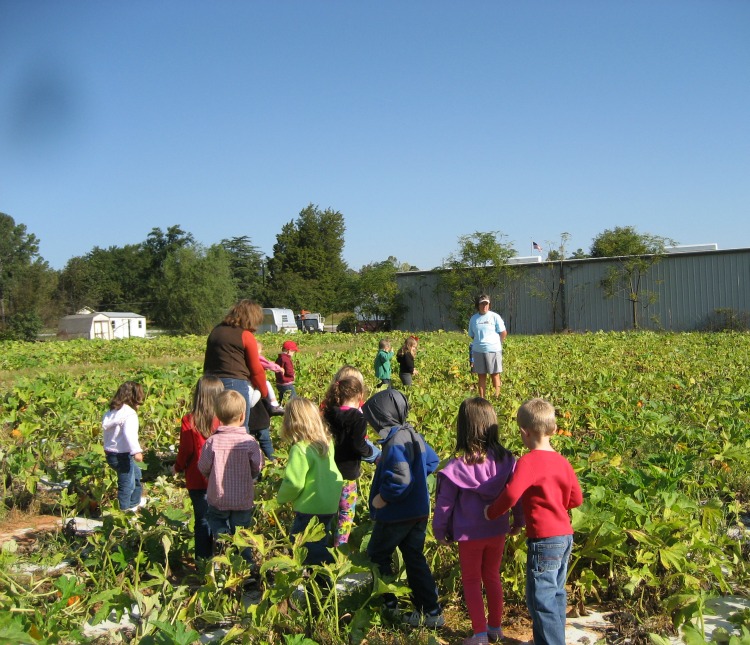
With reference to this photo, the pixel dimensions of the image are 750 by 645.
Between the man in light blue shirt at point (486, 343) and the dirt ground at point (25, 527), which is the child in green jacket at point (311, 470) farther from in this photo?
the man in light blue shirt at point (486, 343)

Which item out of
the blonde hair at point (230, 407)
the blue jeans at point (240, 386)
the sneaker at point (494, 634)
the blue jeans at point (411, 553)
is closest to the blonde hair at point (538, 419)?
the blue jeans at point (411, 553)

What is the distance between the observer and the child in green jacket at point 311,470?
12.0ft

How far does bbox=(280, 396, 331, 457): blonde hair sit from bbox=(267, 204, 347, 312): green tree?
56.1 m

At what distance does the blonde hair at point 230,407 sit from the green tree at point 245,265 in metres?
71.1

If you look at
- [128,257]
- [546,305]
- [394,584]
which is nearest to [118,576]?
[394,584]

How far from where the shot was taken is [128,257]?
300 feet

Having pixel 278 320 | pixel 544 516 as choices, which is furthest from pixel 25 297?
pixel 544 516

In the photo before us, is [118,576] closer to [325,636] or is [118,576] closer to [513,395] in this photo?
[325,636]

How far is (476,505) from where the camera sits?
316 cm

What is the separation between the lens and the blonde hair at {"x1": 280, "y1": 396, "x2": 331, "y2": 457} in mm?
3674

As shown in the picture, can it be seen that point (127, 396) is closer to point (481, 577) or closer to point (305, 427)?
point (305, 427)

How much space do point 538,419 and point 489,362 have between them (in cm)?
662

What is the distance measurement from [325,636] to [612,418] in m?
4.59

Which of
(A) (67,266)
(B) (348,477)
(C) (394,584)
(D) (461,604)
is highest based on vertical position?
(A) (67,266)
